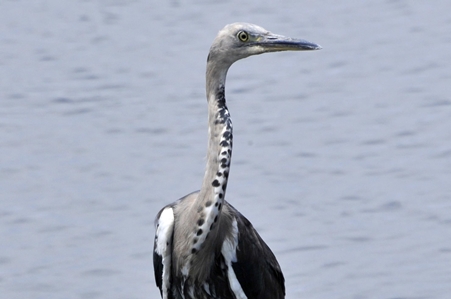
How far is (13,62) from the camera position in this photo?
1298 cm

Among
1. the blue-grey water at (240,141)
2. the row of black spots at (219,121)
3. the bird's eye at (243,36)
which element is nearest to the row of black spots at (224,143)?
the row of black spots at (219,121)

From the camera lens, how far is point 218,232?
279 inches

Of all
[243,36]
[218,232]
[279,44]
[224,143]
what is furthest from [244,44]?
[218,232]

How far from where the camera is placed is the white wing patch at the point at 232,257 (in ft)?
23.4

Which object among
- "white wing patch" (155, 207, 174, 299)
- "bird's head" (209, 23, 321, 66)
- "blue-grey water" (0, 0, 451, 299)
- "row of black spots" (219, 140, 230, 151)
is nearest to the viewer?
"row of black spots" (219, 140, 230, 151)

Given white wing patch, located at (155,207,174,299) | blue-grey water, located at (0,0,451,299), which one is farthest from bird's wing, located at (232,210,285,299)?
blue-grey water, located at (0,0,451,299)

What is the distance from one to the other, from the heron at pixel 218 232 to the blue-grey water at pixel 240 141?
153 cm

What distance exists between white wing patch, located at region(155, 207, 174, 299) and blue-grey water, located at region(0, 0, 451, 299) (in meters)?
1.65

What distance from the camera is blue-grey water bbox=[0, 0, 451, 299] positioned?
9.20m

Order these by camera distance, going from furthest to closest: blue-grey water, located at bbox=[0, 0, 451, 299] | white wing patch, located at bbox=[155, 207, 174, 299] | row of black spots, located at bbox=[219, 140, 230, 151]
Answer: blue-grey water, located at bbox=[0, 0, 451, 299] → white wing patch, located at bbox=[155, 207, 174, 299] → row of black spots, located at bbox=[219, 140, 230, 151]

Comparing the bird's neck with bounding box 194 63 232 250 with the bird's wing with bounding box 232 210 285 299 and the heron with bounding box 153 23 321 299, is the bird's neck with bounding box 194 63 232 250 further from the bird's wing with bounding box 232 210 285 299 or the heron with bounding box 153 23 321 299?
the bird's wing with bounding box 232 210 285 299

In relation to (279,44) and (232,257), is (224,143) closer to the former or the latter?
(279,44)

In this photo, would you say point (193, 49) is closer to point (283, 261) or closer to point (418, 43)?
point (418, 43)

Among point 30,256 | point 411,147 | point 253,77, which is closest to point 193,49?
point 253,77
